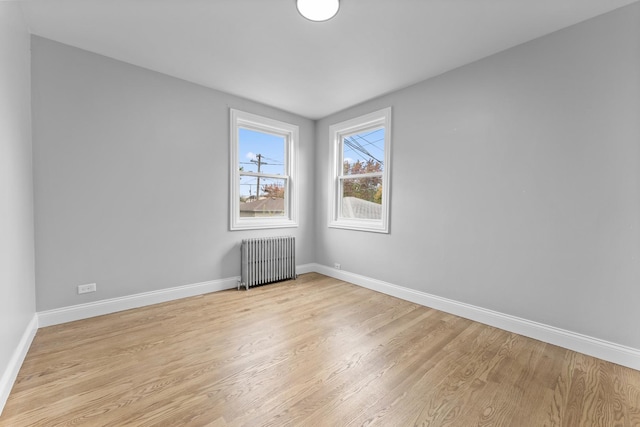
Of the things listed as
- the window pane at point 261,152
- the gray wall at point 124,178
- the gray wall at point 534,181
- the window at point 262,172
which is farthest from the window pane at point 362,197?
the gray wall at point 124,178

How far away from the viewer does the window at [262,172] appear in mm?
3604

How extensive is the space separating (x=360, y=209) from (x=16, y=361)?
3.59 meters

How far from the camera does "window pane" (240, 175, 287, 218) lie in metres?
3.84

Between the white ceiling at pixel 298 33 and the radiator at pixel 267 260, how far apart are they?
2149mm

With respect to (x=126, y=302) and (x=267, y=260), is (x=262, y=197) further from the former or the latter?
(x=126, y=302)

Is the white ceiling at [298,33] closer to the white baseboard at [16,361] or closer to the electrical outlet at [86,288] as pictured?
the electrical outlet at [86,288]

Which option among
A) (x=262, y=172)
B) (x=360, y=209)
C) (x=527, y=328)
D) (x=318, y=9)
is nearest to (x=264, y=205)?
(x=262, y=172)

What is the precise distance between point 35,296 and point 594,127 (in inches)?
194

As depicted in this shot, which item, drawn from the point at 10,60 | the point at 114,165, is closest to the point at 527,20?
the point at 10,60

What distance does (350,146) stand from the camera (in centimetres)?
406

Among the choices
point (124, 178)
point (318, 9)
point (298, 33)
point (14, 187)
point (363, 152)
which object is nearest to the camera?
point (14, 187)

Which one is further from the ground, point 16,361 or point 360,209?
point 360,209

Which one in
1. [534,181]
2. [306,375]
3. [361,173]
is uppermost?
[361,173]

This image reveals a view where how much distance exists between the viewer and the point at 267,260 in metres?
3.77
